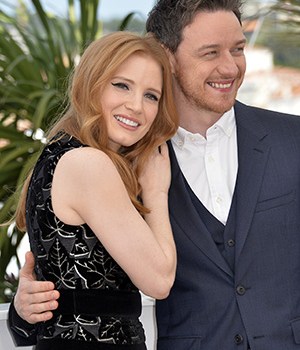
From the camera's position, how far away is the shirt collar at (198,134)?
2344 millimetres

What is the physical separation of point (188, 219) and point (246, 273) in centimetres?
20

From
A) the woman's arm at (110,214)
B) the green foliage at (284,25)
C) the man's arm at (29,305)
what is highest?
the woman's arm at (110,214)

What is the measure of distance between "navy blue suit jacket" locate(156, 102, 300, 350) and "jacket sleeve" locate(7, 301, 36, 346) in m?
0.33

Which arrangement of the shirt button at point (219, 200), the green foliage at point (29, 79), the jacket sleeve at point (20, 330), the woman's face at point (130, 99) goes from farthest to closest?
the green foliage at point (29, 79)
the shirt button at point (219, 200)
the jacket sleeve at point (20, 330)
the woman's face at point (130, 99)

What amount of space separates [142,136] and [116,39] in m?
0.24

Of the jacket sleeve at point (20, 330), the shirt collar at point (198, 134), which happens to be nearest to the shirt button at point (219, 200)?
the shirt collar at point (198, 134)

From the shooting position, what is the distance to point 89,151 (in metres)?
1.95

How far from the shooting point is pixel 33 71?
13.6 feet

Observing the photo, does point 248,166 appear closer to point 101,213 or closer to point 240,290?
point 240,290

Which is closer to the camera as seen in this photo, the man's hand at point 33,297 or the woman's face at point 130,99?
the man's hand at point 33,297

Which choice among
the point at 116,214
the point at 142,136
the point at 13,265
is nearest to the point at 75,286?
the point at 116,214

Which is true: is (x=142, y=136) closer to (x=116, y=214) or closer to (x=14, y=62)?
(x=116, y=214)

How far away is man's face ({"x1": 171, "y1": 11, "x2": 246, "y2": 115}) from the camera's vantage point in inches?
89.6

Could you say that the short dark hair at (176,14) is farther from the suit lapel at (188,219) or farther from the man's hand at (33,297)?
the man's hand at (33,297)
